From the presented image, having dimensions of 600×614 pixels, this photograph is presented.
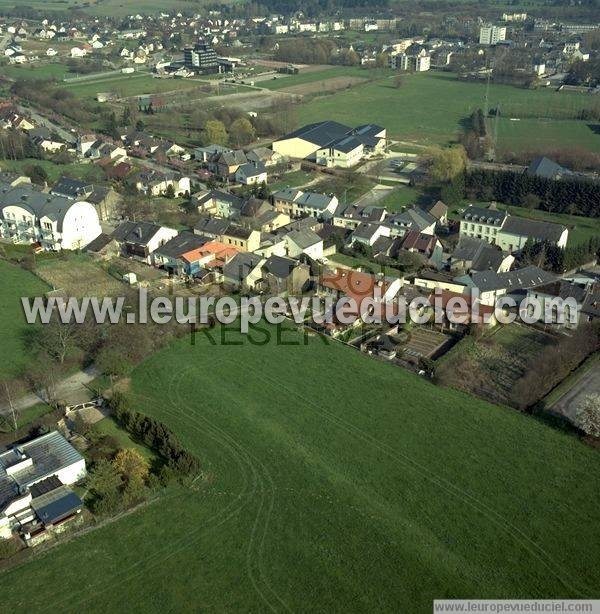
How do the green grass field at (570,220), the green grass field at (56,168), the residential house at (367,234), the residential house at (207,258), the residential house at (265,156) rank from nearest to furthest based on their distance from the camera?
the residential house at (207,258) → the residential house at (367,234) → the green grass field at (570,220) → the green grass field at (56,168) → the residential house at (265,156)

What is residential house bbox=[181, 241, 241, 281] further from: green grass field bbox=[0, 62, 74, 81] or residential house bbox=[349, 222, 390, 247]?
green grass field bbox=[0, 62, 74, 81]

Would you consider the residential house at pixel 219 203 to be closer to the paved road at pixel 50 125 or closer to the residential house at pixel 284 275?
the residential house at pixel 284 275

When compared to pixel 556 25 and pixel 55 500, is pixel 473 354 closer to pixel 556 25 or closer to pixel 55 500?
pixel 55 500

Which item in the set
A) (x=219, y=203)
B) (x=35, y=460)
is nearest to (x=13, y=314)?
(x=35, y=460)

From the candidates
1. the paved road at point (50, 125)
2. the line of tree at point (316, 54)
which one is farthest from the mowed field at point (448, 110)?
the paved road at point (50, 125)

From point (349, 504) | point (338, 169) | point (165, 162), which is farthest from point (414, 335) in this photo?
point (165, 162)

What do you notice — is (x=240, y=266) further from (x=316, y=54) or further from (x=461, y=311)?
(x=316, y=54)

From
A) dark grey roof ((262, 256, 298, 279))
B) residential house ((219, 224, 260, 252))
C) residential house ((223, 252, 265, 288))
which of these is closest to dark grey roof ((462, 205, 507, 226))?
dark grey roof ((262, 256, 298, 279))
